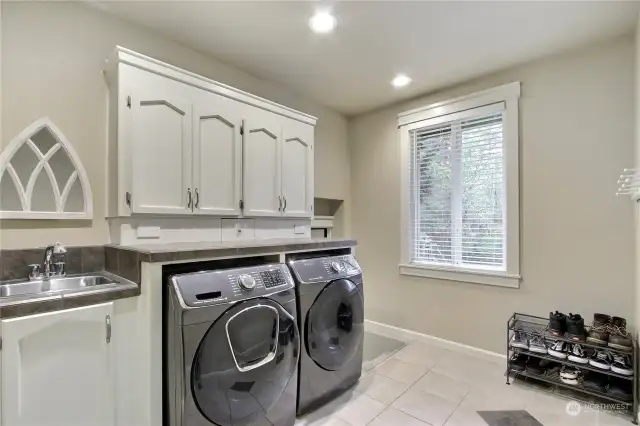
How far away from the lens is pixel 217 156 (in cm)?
219

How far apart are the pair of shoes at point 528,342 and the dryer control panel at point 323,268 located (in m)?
1.26

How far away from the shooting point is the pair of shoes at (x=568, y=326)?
84.0 inches

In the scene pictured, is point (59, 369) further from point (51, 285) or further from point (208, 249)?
point (208, 249)

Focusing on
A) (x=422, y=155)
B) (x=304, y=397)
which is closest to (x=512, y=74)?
(x=422, y=155)

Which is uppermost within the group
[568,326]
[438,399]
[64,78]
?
[64,78]

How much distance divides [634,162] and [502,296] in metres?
1.29

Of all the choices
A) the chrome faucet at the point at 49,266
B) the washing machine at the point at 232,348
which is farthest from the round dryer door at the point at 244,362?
the chrome faucet at the point at 49,266

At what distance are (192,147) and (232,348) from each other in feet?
4.13

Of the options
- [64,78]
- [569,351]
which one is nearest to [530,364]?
[569,351]

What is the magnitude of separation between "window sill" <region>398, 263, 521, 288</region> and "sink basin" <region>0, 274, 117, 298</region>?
2.54 meters

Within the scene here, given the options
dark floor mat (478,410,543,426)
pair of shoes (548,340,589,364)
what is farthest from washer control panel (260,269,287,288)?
pair of shoes (548,340,589,364)

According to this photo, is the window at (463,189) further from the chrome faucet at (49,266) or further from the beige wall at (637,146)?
the chrome faucet at (49,266)

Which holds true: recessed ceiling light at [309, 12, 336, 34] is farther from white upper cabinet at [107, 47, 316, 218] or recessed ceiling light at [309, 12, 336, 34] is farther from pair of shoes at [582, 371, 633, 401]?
pair of shoes at [582, 371, 633, 401]

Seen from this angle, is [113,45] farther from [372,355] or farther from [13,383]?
[372,355]
